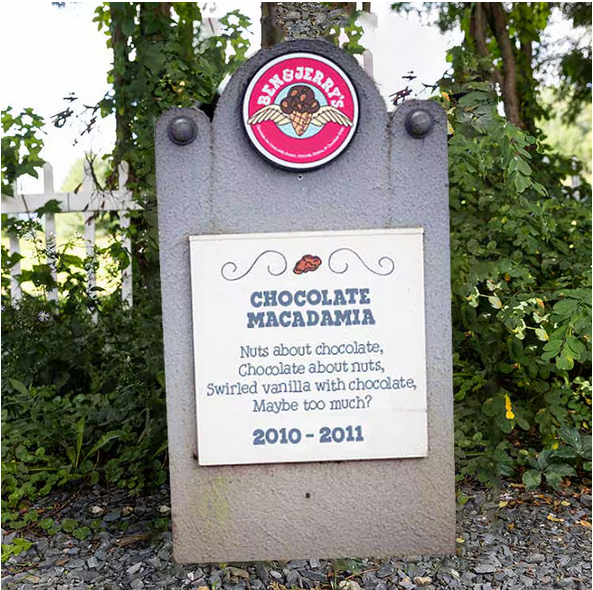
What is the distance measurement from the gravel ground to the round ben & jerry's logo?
1.49m

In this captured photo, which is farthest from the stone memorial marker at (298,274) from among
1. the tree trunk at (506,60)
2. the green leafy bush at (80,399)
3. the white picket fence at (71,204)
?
the tree trunk at (506,60)

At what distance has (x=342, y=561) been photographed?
299 cm


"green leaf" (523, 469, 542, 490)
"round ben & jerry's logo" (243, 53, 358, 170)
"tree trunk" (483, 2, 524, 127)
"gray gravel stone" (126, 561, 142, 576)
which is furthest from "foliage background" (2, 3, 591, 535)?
"tree trunk" (483, 2, 524, 127)

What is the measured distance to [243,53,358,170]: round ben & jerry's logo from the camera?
8.45 feet

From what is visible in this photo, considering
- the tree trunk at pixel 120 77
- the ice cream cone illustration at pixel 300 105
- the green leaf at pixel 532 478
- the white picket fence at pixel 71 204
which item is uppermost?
the tree trunk at pixel 120 77

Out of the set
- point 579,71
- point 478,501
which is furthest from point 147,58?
point 579,71

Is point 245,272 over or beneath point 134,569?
over

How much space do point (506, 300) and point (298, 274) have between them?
4.13ft

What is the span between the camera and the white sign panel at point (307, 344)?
2.59 metres

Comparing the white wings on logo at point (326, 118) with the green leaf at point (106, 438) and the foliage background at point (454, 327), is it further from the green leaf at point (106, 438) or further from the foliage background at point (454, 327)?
A: the green leaf at point (106, 438)

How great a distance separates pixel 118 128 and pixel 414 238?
260cm

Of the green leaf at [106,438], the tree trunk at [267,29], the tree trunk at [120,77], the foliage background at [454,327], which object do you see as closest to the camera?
the foliage background at [454,327]

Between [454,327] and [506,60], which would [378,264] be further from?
[506,60]

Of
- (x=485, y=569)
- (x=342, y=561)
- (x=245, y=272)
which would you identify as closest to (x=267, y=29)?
(x=245, y=272)
